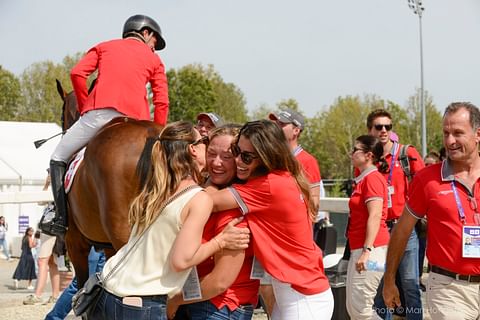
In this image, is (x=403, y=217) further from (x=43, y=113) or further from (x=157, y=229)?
(x=43, y=113)

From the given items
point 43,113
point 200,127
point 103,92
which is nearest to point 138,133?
point 103,92

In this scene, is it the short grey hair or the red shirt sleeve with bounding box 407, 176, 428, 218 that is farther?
the red shirt sleeve with bounding box 407, 176, 428, 218

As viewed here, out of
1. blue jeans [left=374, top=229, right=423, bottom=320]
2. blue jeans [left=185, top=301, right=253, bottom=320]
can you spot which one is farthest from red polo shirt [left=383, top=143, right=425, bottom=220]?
blue jeans [left=185, top=301, right=253, bottom=320]

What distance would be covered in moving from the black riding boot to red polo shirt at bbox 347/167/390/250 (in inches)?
106

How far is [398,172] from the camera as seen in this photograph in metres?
7.20

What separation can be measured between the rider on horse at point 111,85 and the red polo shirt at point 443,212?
2.60 meters

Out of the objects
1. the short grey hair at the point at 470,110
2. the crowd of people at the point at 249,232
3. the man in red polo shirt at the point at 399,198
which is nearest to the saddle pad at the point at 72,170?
the crowd of people at the point at 249,232

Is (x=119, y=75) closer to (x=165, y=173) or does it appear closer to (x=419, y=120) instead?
(x=165, y=173)

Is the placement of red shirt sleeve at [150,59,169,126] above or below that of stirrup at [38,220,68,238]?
above

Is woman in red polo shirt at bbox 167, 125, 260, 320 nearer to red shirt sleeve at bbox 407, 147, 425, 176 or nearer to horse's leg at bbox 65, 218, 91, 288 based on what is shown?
horse's leg at bbox 65, 218, 91, 288

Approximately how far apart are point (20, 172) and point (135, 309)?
77.9 ft

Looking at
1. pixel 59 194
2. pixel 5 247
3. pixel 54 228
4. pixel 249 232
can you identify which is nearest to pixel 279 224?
pixel 249 232

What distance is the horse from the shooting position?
16.7 ft

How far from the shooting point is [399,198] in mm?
7211
